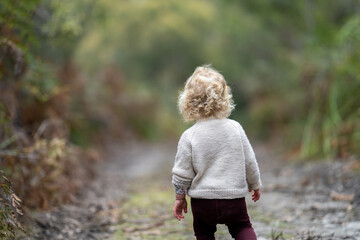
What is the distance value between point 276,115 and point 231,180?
12240 mm

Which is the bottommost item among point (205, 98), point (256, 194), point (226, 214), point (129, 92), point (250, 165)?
point (226, 214)

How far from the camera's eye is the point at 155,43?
30.2m

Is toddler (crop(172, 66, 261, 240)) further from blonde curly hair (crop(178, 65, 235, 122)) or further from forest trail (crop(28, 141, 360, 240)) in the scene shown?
forest trail (crop(28, 141, 360, 240))

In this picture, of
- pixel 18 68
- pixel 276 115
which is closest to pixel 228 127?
pixel 18 68

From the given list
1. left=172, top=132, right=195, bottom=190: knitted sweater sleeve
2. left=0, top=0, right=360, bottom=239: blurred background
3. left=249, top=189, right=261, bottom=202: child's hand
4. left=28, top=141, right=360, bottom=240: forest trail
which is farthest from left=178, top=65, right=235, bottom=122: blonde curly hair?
left=0, top=0, right=360, bottom=239: blurred background

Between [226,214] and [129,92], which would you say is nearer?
[226,214]

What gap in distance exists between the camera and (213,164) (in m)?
2.97

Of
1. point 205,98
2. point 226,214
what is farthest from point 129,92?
point 226,214

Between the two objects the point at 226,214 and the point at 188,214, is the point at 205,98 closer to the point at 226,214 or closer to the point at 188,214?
the point at 226,214

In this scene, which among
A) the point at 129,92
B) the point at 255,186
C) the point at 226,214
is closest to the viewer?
the point at 226,214

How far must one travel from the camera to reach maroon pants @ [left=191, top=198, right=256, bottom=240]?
2.90 meters

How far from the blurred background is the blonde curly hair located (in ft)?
4.24

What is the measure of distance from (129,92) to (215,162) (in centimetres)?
1616

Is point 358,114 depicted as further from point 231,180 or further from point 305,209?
point 231,180
